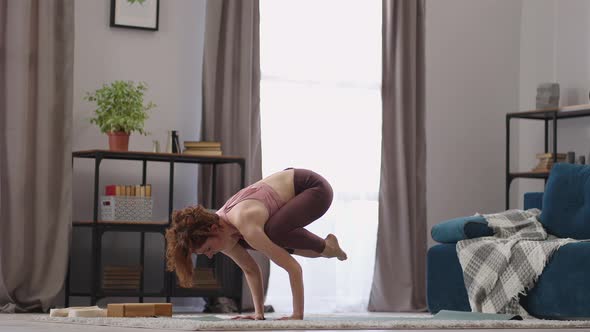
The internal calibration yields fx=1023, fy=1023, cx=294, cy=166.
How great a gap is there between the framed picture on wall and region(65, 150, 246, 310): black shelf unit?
0.88m

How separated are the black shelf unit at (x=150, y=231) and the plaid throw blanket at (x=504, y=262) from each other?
1.59 m

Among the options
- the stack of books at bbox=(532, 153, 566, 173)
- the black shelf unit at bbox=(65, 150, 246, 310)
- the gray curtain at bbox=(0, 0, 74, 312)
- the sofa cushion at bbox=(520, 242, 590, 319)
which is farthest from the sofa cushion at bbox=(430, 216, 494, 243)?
the gray curtain at bbox=(0, 0, 74, 312)

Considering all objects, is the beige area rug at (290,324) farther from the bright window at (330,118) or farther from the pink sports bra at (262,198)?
the bright window at (330,118)

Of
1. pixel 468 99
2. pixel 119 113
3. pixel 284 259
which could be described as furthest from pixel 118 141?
pixel 468 99

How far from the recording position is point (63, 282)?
6039 mm

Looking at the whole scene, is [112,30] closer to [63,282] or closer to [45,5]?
[45,5]

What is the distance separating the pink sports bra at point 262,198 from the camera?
14.6 feet

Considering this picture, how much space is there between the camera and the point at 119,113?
6.14 metres

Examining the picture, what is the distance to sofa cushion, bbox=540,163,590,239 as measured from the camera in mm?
5469

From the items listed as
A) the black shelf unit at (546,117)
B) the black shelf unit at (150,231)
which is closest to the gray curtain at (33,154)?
the black shelf unit at (150,231)

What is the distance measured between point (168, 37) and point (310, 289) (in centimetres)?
194

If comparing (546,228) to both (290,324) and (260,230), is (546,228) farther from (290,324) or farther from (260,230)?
(290,324)

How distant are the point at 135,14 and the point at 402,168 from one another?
2.14 meters

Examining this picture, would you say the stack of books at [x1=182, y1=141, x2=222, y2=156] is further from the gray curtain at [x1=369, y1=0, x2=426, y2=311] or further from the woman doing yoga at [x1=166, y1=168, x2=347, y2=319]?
the woman doing yoga at [x1=166, y1=168, x2=347, y2=319]
